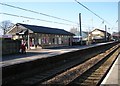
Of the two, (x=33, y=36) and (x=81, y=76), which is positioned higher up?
(x=33, y=36)

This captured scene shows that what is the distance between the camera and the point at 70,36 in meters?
79.8

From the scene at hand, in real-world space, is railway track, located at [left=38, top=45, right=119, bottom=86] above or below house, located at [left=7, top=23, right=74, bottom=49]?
below

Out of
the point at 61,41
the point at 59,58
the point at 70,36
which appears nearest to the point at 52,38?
the point at 61,41

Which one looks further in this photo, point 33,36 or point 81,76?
point 33,36

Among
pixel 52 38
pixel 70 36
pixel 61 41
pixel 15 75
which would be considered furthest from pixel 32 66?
pixel 70 36

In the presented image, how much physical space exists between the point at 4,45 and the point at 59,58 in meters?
15.8

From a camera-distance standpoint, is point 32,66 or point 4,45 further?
point 4,45

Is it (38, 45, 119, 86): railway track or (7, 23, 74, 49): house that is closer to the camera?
(38, 45, 119, 86): railway track

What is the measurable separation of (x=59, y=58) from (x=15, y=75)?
30.9 ft

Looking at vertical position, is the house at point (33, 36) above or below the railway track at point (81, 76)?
above

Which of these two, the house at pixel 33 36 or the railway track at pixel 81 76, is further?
the house at pixel 33 36

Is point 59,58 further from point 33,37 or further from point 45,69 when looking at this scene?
point 33,37

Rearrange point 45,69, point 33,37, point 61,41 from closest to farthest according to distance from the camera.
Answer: point 45,69 → point 33,37 → point 61,41

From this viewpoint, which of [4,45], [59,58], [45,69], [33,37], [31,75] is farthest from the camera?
[33,37]
